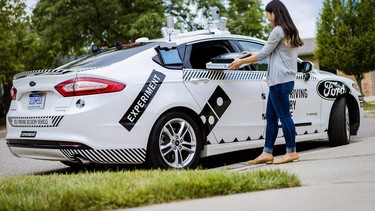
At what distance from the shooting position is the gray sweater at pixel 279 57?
20.1 feet

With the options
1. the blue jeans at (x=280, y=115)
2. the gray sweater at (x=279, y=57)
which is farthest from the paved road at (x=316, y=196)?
the gray sweater at (x=279, y=57)

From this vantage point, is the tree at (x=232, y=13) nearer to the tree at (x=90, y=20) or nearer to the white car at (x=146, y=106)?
the tree at (x=90, y=20)

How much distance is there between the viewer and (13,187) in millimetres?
4570

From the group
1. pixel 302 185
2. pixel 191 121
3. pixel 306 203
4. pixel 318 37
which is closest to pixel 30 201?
pixel 306 203

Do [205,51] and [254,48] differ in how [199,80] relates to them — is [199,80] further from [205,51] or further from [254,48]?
[254,48]

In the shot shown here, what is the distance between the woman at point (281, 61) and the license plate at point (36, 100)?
2038 millimetres

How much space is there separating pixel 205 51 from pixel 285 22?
3.65 feet

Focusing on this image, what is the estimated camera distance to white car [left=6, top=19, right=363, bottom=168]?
222 inches

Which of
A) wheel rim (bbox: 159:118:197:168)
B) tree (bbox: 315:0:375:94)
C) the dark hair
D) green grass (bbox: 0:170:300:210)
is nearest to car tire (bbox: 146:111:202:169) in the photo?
wheel rim (bbox: 159:118:197:168)

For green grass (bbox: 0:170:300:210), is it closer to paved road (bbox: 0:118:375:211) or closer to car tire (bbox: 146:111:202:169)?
paved road (bbox: 0:118:375:211)

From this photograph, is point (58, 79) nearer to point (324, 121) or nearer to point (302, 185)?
point (302, 185)

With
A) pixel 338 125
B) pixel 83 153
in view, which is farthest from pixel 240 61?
pixel 338 125

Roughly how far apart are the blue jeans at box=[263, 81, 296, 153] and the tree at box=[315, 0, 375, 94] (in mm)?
17227

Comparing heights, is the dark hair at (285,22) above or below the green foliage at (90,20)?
below
